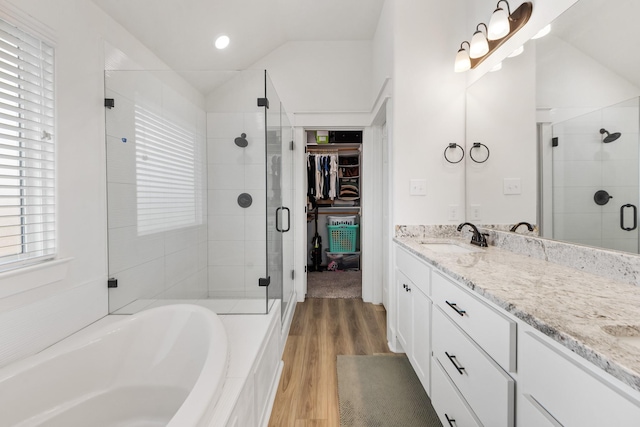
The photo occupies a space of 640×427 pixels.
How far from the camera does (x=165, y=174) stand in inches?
70.9

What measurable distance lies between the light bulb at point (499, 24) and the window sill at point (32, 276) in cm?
263

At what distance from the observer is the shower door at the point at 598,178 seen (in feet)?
3.11

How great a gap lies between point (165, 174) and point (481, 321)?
1927 mm

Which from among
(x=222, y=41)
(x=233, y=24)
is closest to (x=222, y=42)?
(x=222, y=41)

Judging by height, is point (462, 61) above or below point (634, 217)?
above

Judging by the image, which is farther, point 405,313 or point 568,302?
point 405,313

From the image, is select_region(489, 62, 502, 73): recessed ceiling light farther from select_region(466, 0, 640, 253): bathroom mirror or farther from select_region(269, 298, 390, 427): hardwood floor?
select_region(269, 298, 390, 427): hardwood floor

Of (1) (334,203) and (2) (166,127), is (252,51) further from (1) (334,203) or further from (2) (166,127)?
(1) (334,203)

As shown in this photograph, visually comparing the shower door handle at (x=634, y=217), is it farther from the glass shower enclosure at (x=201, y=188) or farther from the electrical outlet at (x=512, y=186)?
the glass shower enclosure at (x=201, y=188)

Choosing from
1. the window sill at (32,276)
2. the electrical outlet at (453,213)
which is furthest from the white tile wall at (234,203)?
the electrical outlet at (453,213)

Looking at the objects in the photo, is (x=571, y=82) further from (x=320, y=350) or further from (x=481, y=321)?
(x=320, y=350)

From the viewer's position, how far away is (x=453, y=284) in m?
1.12

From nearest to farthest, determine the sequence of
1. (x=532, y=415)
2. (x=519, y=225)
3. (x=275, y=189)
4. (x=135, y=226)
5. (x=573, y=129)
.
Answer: (x=532, y=415) → (x=573, y=129) → (x=519, y=225) → (x=135, y=226) → (x=275, y=189)

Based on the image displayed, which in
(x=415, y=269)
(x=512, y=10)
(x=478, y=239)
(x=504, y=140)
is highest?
(x=512, y=10)
